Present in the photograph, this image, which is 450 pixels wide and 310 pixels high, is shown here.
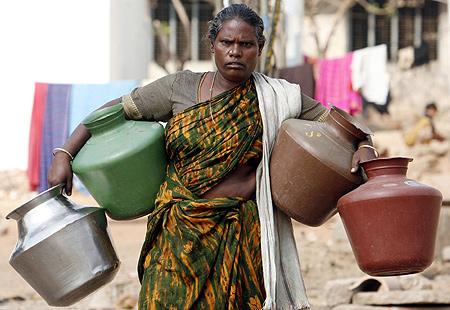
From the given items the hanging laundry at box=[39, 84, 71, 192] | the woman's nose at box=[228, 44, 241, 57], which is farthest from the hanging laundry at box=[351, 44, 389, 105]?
the woman's nose at box=[228, 44, 241, 57]

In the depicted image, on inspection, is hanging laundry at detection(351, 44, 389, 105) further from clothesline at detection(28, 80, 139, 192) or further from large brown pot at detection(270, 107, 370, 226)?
large brown pot at detection(270, 107, 370, 226)

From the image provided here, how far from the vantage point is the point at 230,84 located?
3.96m

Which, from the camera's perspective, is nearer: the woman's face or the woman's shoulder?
the woman's face

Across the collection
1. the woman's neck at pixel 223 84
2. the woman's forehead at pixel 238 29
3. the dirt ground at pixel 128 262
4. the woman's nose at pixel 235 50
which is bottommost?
the dirt ground at pixel 128 262

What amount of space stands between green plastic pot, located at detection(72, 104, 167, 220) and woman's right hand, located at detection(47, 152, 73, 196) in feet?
0.11

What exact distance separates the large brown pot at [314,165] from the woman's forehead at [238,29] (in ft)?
1.17

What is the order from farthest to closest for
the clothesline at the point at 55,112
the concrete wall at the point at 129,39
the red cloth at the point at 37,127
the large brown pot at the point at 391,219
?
1. the concrete wall at the point at 129,39
2. the red cloth at the point at 37,127
3. the clothesline at the point at 55,112
4. the large brown pot at the point at 391,219

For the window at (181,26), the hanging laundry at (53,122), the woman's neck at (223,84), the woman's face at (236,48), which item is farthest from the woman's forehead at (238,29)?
the window at (181,26)

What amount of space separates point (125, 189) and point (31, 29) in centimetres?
1024

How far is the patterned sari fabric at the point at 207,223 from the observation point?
151 inches

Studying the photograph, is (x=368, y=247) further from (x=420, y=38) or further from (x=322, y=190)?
(x=420, y=38)

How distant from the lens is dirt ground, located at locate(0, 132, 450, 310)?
7605 mm

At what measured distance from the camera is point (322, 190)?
12.6ft

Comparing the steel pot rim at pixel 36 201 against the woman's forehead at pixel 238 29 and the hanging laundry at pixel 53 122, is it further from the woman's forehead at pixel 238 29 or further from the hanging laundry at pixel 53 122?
the hanging laundry at pixel 53 122
